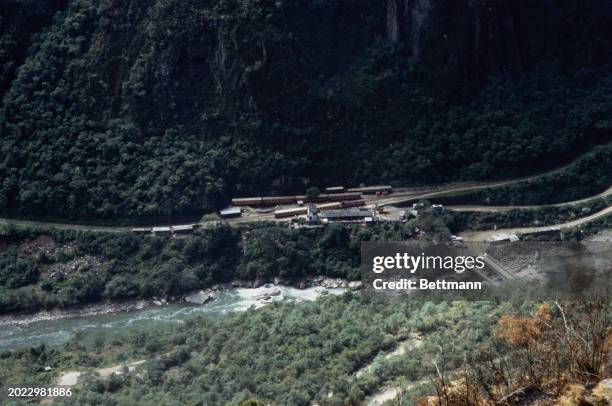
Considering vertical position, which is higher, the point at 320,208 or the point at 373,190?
the point at 373,190

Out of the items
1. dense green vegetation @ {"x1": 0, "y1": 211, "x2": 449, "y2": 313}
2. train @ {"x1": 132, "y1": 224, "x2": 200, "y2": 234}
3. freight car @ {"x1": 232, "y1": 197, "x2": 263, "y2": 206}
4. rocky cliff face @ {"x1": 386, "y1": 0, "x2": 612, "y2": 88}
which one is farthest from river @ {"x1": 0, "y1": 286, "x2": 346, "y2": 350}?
rocky cliff face @ {"x1": 386, "y1": 0, "x2": 612, "y2": 88}

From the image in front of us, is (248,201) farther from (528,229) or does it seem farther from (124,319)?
(528,229)

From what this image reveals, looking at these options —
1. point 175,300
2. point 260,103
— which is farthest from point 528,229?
point 175,300

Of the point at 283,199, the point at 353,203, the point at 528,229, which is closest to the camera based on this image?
the point at 528,229

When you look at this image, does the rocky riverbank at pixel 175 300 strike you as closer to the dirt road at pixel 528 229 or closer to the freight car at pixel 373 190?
the freight car at pixel 373 190

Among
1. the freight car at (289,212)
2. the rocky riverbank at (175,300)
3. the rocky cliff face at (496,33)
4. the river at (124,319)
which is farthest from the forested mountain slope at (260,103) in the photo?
the river at (124,319)

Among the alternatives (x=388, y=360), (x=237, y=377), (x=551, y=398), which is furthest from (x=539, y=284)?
(x=551, y=398)

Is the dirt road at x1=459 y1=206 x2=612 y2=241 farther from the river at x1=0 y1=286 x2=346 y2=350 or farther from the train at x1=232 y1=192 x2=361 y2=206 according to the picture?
the river at x1=0 y1=286 x2=346 y2=350
